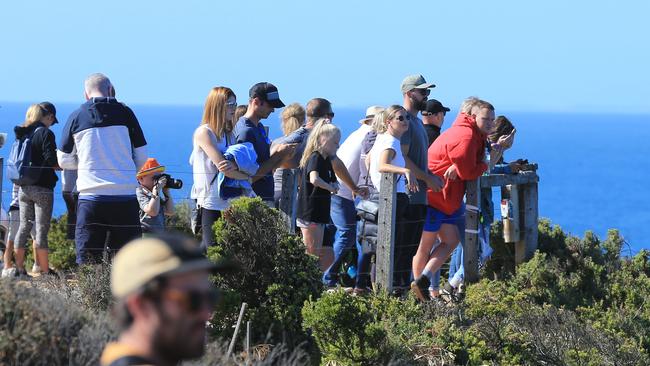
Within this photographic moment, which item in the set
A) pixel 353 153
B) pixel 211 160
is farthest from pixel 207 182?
pixel 353 153

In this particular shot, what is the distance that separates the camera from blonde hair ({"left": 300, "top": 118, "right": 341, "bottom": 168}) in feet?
33.4

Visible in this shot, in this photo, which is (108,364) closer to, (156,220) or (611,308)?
(156,220)

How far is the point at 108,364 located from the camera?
3529 mm

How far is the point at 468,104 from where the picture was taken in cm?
1151

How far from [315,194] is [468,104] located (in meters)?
2.11

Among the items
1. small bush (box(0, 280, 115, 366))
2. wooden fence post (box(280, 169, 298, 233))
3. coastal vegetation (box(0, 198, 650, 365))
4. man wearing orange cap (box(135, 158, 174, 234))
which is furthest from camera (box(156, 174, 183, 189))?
small bush (box(0, 280, 115, 366))

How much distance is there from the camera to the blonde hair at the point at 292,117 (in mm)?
11273

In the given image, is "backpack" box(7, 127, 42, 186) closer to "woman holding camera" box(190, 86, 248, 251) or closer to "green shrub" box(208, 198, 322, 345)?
"woman holding camera" box(190, 86, 248, 251)

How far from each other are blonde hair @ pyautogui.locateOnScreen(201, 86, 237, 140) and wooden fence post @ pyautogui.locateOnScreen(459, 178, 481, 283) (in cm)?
309

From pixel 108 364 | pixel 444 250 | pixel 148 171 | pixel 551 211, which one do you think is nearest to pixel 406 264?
pixel 444 250

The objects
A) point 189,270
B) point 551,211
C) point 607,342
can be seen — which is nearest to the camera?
point 189,270

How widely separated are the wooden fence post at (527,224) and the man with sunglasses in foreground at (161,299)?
10.2m

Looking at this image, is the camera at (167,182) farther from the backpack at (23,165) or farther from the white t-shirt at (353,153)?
the white t-shirt at (353,153)

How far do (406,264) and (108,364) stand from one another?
7.17 meters
